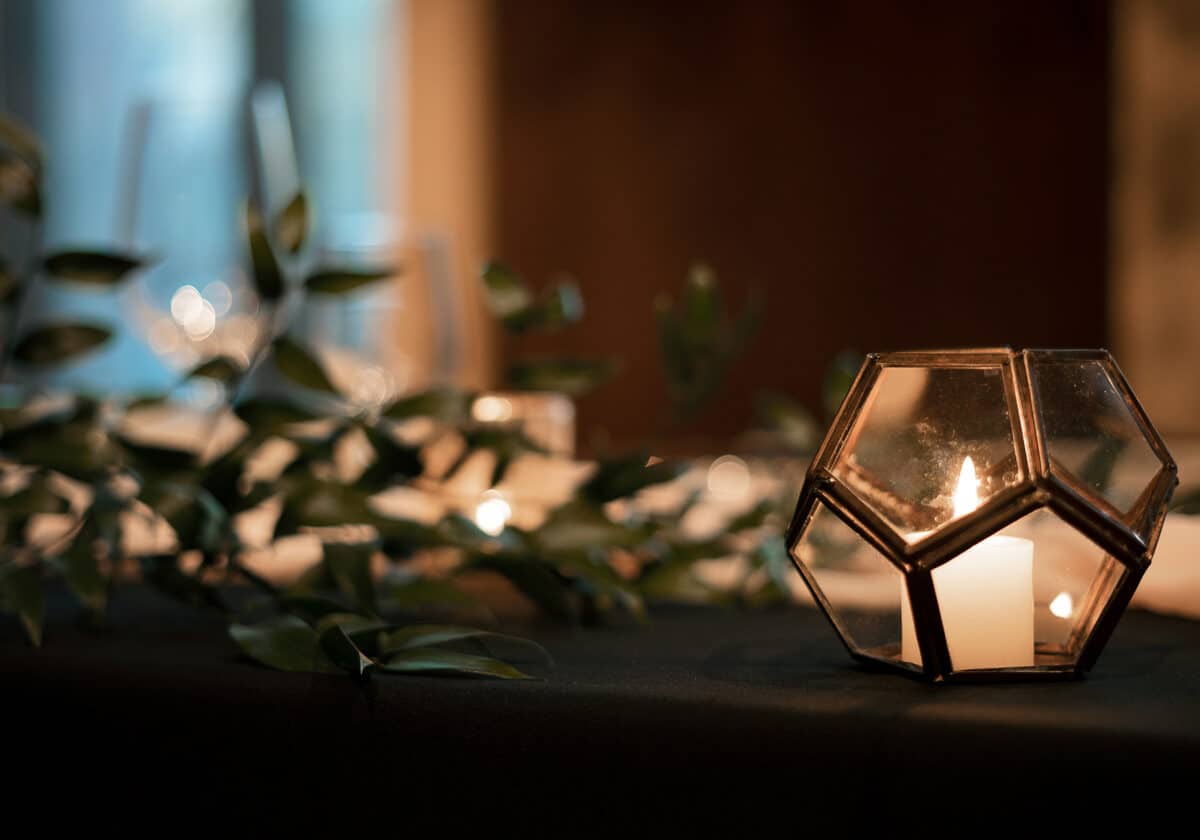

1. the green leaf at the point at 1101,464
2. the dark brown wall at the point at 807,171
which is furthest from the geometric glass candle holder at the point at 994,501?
the dark brown wall at the point at 807,171

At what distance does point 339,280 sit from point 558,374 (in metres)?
0.10

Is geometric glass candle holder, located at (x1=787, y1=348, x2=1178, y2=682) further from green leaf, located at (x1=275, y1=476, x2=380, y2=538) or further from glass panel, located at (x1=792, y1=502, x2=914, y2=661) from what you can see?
green leaf, located at (x1=275, y1=476, x2=380, y2=538)

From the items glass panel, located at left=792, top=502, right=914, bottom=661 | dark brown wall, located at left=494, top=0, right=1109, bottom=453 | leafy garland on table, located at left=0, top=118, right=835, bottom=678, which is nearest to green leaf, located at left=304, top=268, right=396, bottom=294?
leafy garland on table, located at left=0, top=118, right=835, bottom=678

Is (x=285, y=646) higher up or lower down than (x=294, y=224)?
lower down

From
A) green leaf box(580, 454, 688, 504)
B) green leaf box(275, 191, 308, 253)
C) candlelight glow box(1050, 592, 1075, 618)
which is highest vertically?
green leaf box(275, 191, 308, 253)

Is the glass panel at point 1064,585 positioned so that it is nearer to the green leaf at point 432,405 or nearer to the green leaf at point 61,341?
the green leaf at point 432,405

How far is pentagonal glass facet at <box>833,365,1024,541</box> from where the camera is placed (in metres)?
0.31

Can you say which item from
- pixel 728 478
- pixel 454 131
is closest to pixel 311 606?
pixel 728 478

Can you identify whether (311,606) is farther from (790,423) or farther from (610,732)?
(790,423)

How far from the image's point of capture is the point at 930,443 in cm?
32

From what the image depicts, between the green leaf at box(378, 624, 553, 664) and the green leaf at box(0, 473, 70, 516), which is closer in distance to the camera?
the green leaf at box(378, 624, 553, 664)

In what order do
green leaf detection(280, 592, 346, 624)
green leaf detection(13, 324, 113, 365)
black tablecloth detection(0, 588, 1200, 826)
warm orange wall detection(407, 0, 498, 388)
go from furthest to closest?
1. warm orange wall detection(407, 0, 498, 388)
2. green leaf detection(13, 324, 113, 365)
3. green leaf detection(280, 592, 346, 624)
4. black tablecloth detection(0, 588, 1200, 826)

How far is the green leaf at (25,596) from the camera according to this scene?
15.4 inches

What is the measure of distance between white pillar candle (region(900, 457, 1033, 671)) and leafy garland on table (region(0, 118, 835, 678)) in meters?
0.13
